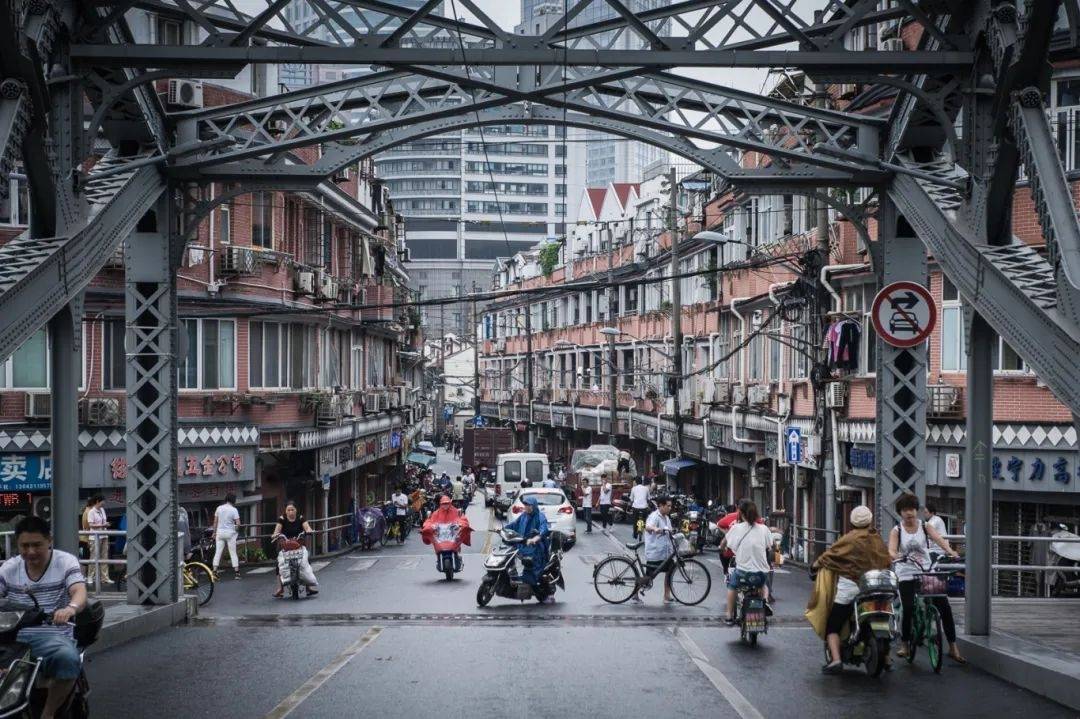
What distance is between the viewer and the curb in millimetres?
15302

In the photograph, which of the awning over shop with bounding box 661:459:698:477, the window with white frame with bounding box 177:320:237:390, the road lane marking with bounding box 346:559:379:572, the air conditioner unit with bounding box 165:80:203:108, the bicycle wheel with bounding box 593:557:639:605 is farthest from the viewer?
the awning over shop with bounding box 661:459:698:477

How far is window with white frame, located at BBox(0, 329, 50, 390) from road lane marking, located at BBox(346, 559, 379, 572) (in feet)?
24.8

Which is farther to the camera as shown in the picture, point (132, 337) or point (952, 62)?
point (132, 337)

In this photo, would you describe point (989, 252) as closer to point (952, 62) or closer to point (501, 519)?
point (952, 62)

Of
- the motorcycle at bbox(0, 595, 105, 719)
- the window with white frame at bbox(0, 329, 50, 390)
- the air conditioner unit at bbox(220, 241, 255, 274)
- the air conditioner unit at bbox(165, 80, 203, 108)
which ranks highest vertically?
the air conditioner unit at bbox(165, 80, 203, 108)

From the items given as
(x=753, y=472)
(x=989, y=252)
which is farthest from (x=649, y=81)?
(x=753, y=472)

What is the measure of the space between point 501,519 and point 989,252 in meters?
39.6

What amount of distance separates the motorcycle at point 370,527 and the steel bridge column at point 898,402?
→ 74.5 ft

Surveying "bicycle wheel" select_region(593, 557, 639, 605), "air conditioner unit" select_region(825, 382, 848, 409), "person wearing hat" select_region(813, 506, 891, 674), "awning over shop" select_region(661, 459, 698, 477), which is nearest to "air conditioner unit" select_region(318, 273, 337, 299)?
"awning over shop" select_region(661, 459, 698, 477)

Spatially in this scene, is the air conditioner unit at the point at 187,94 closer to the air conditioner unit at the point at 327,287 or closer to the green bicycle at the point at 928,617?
the air conditioner unit at the point at 327,287

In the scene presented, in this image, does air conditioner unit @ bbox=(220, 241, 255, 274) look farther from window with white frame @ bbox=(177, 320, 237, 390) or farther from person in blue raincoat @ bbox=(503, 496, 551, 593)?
person in blue raincoat @ bbox=(503, 496, 551, 593)

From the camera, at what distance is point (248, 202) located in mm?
34781

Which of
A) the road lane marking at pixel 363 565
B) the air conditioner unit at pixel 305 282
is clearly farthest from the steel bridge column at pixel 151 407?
the air conditioner unit at pixel 305 282

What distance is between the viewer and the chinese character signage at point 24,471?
29.1 m
